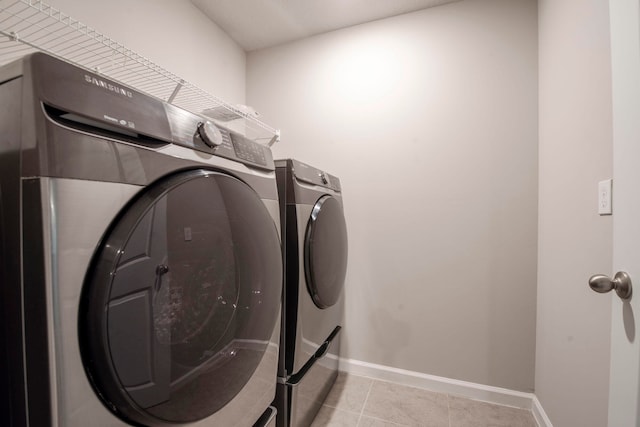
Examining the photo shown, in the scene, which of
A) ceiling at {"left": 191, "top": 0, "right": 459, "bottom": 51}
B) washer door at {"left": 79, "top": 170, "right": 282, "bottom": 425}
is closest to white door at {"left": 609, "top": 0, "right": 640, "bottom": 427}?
washer door at {"left": 79, "top": 170, "right": 282, "bottom": 425}

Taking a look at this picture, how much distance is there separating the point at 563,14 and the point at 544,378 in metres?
1.70

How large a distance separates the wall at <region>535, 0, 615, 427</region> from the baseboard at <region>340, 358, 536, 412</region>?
13 cm

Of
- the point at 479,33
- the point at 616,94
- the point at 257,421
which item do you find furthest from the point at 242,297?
the point at 479,33

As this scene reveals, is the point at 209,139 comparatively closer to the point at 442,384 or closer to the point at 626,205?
the point at 626,205

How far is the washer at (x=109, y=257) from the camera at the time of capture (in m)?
0.41

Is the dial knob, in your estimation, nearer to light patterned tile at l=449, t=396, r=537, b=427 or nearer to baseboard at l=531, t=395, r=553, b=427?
light patterned tile at l=449, t=396, r=537, b=427

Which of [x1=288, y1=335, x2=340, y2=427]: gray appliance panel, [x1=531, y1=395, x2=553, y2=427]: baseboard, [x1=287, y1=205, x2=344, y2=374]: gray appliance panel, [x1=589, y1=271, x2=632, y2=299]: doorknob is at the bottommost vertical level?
[x1=531, y1=395, x2=553, y2=427]: baseboard

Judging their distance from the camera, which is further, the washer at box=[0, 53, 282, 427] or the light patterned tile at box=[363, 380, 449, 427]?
the light patterned tile at box=[363, 380, 449, 427]

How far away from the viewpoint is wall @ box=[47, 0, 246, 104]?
1.19 metres

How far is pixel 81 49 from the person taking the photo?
3.76ft

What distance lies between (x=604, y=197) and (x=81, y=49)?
206 cm

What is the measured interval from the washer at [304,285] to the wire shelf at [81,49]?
0.60m

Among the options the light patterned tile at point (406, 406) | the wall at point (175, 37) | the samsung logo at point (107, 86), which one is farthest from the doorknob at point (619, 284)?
the wall at point (175, 37)

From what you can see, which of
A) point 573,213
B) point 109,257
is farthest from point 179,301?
point 573,213
